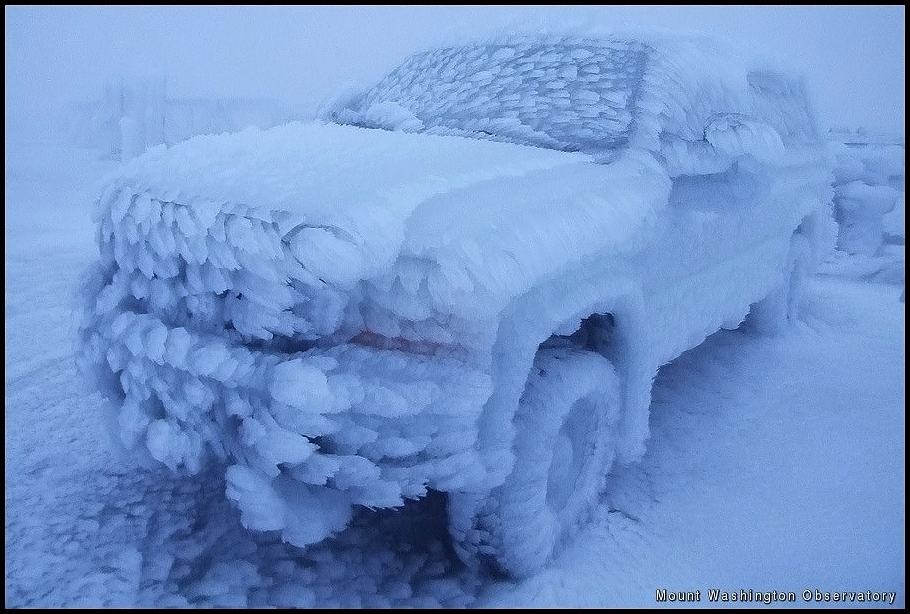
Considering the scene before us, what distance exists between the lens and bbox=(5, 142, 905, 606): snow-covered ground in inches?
69.7

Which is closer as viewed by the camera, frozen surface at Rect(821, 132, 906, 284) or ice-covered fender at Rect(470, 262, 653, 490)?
ice-covered fender at Rect(470, 262, 653, 490)

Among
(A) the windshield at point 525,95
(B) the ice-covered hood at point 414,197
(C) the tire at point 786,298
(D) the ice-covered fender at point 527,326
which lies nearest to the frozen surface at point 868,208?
(C) the tire at point 786,298

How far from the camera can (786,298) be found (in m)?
4.11

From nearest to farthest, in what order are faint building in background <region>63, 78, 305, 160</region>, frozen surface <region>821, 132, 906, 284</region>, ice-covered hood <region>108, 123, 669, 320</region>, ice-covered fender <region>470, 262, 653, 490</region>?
ice-covered hood <region>108, 123, 669, 320</region> < ice-covered fender <region>470, 262, 653, 490</region> < frozen surface <region>821, 132, 906, 284</region> < faint building in background <region>63, 78, 305, 160</region>

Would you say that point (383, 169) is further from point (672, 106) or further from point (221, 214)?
point (672, 106)

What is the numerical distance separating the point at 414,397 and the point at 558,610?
770mm

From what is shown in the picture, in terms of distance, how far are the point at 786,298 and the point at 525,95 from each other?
2465 mm

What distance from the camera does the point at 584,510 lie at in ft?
7.01

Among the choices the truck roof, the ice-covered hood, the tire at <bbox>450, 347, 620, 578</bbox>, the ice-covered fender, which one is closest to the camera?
the ice-covered hood

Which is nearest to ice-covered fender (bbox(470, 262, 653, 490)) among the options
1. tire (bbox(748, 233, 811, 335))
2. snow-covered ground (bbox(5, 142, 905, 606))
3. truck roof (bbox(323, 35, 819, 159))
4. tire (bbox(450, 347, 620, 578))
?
tire (bbox(450, 347, 620, 578))

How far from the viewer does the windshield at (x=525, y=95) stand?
8.17ft

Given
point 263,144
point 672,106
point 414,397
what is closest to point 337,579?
point 414,397

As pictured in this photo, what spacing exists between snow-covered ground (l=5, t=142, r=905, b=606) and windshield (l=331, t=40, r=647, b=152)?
137 centimetres

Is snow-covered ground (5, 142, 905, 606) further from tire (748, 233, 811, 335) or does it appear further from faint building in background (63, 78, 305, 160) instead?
faint building in background (63, 78, 305, 160)
